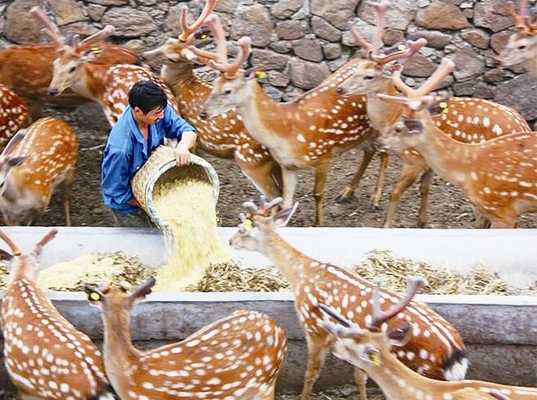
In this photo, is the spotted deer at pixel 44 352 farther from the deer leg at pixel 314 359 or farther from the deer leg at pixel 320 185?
the deer leg at pixel 320 185

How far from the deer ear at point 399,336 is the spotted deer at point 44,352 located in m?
1.26

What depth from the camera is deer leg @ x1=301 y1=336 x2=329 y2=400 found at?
197 inches

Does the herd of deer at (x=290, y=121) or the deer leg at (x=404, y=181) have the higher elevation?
the herd of deer at (x=290, y=121)

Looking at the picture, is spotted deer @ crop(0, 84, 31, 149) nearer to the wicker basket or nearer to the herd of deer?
the herd of deer

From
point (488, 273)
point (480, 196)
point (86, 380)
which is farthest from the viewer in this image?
point (480, 196)

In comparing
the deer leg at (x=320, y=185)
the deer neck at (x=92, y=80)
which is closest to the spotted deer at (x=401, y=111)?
the deer leg at (x=320, y=185)

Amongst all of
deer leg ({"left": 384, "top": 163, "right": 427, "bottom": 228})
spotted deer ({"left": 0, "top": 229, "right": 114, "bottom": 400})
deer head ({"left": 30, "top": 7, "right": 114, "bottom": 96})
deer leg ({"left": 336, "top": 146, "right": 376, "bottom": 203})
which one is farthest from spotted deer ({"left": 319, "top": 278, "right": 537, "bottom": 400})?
deer head ({"left": 30, "top": 7, "right": 114, "bottom": 96})

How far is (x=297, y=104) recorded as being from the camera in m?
6.68

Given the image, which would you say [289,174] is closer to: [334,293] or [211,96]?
[211,96]

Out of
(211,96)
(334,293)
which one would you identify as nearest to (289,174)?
(211,96)

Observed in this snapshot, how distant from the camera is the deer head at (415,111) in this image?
605cm

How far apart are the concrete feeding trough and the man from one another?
0.76 ft

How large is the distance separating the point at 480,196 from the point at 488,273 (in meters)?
0.58

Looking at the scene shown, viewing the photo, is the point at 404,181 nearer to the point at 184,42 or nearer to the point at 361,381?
the point at 184,42
